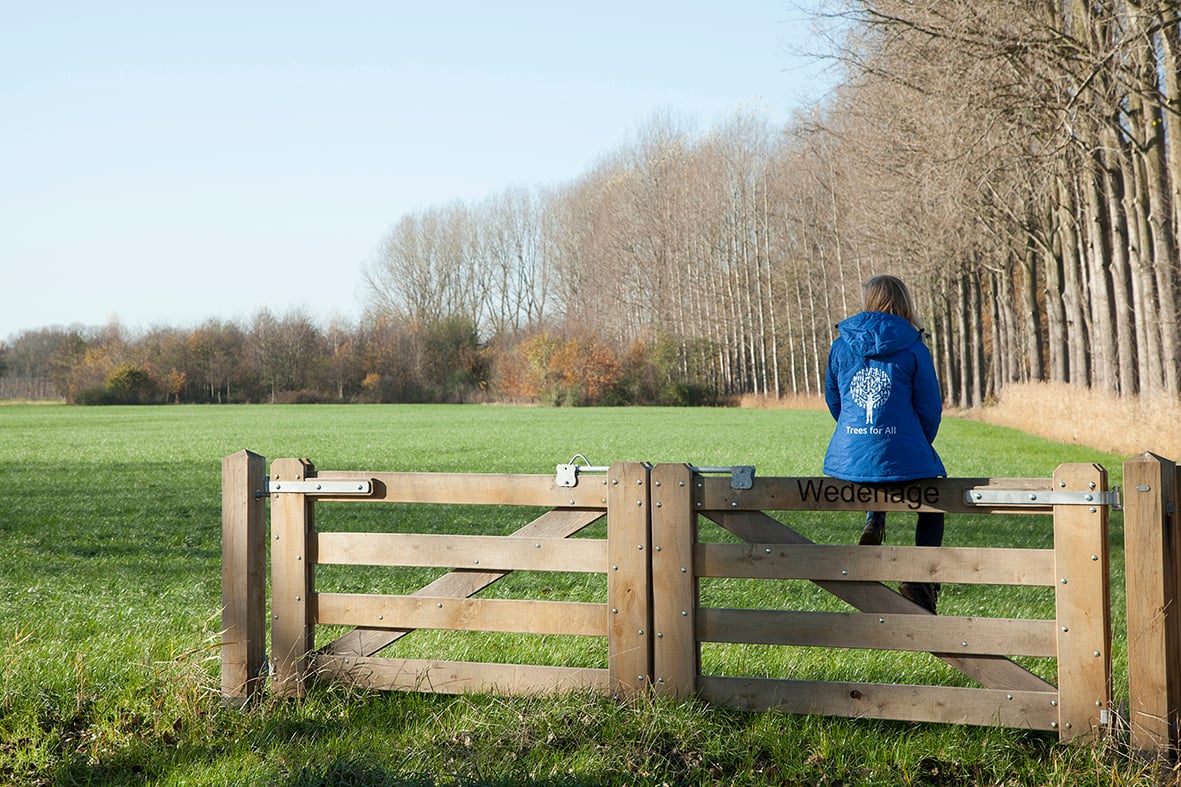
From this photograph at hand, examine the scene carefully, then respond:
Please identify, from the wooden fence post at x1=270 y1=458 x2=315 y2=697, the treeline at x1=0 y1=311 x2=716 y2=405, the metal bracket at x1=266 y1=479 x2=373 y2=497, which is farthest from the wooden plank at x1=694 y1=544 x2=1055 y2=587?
the treeline at x1=0 y1=311 x2=716 y2=405

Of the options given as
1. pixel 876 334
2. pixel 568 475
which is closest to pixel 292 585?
pixel 568 475

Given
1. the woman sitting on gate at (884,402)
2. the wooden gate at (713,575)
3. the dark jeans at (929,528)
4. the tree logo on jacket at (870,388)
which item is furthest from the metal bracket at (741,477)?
the dark jeans at (929,528)

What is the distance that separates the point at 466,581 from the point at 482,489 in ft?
1.40

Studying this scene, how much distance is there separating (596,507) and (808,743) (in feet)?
4.26

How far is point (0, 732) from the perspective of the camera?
15.5 ft

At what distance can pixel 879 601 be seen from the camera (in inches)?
176

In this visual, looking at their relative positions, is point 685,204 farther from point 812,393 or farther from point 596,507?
point 596,507

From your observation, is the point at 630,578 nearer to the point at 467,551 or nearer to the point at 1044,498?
the point at 467,551

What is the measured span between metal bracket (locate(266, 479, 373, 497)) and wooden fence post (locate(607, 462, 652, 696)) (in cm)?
115

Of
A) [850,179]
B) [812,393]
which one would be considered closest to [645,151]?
[812,393]

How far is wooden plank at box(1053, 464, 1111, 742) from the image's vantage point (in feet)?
13.5

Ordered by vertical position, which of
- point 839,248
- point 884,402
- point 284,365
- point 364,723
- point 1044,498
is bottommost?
point 364,723

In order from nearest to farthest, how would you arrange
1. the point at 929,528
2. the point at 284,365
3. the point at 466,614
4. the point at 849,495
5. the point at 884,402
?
the point at 849,495 < the point at 466,614 < the point at 884,402 < the point at 929,528 < the point at 284,365

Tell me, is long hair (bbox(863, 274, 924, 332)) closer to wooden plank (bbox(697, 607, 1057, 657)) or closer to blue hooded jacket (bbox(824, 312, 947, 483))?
blue hooded jacket (bbox(824, 312, 947, 483))
